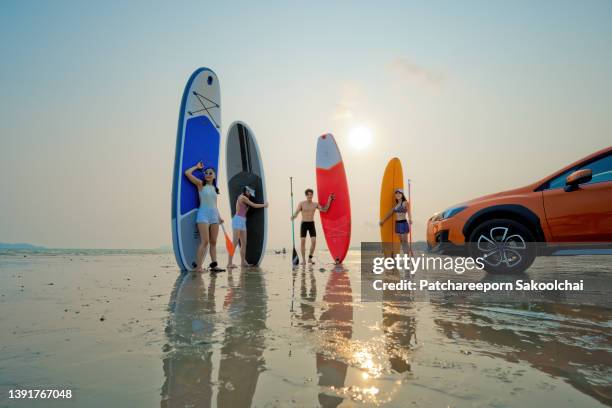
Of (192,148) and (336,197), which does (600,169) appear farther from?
(192,148)

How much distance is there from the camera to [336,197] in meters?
10.7

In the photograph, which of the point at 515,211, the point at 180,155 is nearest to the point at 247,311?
the point at 515,211

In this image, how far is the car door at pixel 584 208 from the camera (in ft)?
15.8

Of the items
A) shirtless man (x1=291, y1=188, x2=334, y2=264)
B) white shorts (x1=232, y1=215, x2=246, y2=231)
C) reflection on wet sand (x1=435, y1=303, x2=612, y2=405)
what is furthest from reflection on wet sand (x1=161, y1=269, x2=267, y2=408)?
shirtless man (x1=291, y1=188, x2=334, y2=264)

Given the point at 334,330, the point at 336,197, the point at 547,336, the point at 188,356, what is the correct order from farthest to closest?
the point at 336,197
the point at 334,330
the point at 547,336
the point at 188,356

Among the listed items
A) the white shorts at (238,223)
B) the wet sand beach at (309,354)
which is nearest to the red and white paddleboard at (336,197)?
the white shorts at (238,223)

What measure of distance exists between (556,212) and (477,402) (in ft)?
15.7

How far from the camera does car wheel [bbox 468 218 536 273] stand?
5262 millimetres

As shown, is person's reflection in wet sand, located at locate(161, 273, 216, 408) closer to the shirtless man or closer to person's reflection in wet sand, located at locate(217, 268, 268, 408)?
person's reflection in wet sand, located at locate(217, 268, 268, 408)

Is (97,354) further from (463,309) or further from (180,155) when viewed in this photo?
(180,155)

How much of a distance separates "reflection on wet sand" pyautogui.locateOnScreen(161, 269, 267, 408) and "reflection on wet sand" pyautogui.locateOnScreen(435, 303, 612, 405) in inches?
46.0

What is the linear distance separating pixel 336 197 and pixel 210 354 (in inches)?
355

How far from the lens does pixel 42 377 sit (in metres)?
1.54

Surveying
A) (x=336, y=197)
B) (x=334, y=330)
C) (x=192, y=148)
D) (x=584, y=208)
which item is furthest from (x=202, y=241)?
(x=584, y=208)
